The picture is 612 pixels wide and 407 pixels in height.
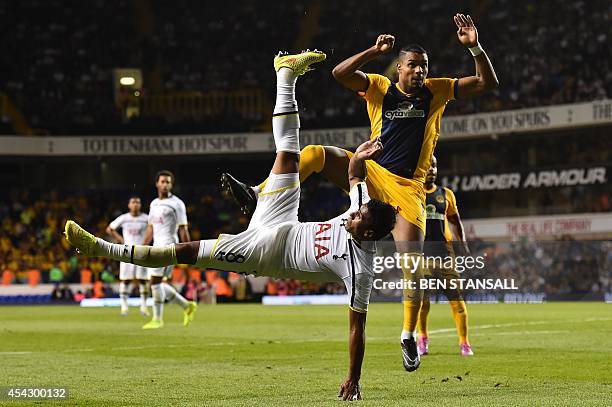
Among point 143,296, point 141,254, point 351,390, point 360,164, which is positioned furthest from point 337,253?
point 143,296

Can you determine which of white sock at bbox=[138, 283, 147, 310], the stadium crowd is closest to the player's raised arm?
white sock at bbox=[138, 283, 147, 310]

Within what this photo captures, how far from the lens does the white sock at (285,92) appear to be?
28.8 ft

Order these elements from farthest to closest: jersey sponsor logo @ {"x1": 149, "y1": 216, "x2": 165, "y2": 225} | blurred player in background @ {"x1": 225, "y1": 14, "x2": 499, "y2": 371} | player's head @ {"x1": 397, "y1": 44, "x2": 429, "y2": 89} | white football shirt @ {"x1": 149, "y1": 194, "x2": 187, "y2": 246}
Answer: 1. jersey sponsor logo @ {"x1": 149, "y1": 216, "x2": 165, "y2": 225}
2. white football shirt @ {"x1": 149, "y1": 194, "x2": 187, "y2": 246}
3. blurred player in background @ {"x1": 225, "y1": 14, "x2": 499, "y2": 371}
4. player's head @ {"x1": 397, "y1": 44, "x2": 429, "y2": 89}

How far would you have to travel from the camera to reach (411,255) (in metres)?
10.5

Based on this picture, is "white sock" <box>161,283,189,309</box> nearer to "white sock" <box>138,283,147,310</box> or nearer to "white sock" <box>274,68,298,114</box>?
"white sock" <box>138,283,147,310</box>

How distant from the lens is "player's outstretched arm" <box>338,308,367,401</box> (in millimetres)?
8008

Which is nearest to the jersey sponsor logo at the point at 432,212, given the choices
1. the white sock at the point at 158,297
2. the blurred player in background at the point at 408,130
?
the blurred player in background at the point at 408,130

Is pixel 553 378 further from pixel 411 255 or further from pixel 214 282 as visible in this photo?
pixel 214 282

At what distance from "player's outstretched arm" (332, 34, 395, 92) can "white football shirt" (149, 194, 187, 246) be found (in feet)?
31.7

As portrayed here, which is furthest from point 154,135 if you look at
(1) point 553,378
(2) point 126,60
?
(1) point 553,378

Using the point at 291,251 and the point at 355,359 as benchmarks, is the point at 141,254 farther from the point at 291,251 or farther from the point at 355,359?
the point at 355,359

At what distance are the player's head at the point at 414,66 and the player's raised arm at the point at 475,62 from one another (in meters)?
0.43

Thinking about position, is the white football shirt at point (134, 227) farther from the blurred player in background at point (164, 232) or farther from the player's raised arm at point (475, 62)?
the player's raised arm at point (475, 62)

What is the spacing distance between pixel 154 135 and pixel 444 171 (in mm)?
12796
